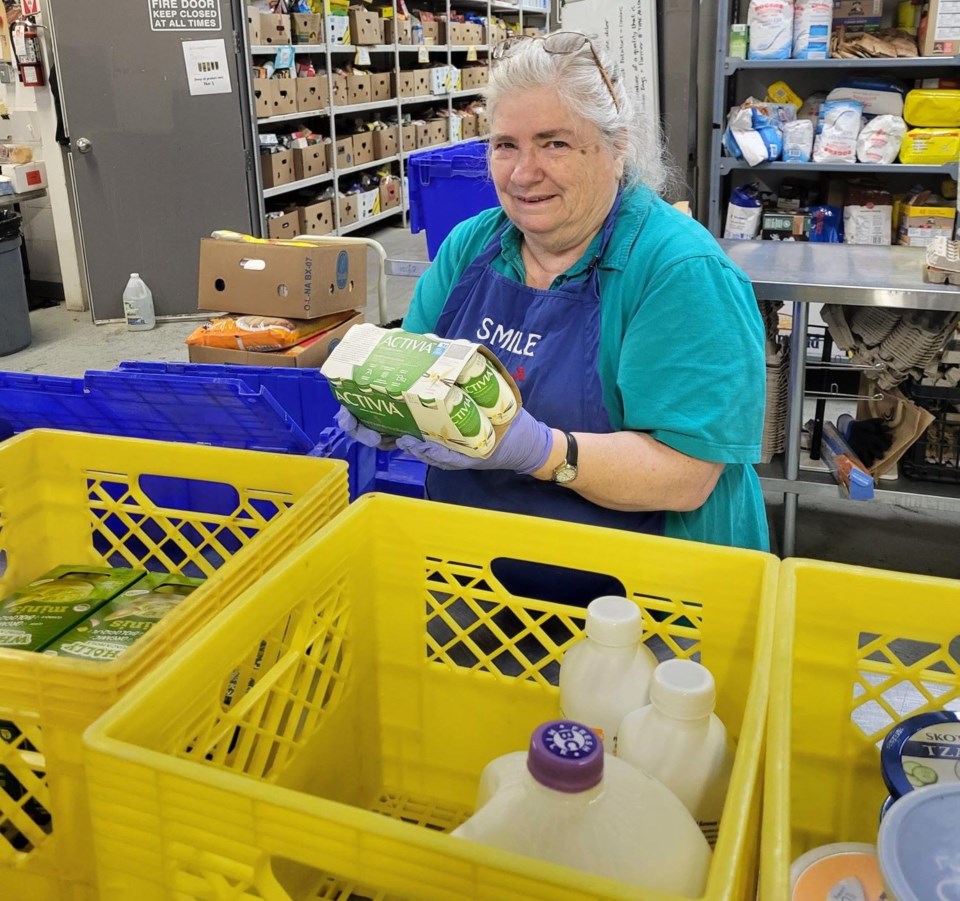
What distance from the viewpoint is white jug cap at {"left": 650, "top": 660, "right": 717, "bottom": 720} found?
2.58ft

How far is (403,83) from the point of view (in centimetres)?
859

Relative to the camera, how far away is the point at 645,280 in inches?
59.1

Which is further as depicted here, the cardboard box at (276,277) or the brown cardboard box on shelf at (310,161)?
the brown cardboard box on shelf at (310,161)

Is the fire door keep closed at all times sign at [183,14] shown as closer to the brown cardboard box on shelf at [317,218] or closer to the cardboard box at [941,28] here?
the brown cardboard box on shelf at [317,218]

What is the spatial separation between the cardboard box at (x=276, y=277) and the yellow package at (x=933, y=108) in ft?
8.87

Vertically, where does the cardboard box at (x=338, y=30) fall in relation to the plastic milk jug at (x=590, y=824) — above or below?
above

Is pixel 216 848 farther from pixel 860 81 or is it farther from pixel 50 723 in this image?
pixel 860 81

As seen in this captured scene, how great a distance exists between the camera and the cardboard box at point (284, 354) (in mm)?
3043

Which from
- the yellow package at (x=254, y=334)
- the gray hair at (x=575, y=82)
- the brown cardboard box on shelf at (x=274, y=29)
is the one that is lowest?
the yellow package at (x=254, y=334)

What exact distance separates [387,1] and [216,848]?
8816 mm

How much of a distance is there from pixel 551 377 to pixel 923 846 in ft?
3.36

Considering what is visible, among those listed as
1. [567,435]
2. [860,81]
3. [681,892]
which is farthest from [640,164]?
[860,81]

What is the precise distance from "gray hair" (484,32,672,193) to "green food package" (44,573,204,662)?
3.03 feet

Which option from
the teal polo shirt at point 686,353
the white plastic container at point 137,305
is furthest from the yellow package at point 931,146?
the white plastic container at point 137,305
